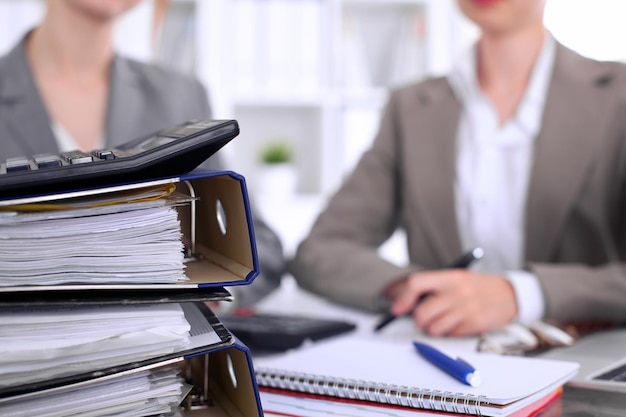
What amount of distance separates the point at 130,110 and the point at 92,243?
0.87 meters

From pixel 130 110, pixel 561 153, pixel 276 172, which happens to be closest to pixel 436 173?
pixel 561 153

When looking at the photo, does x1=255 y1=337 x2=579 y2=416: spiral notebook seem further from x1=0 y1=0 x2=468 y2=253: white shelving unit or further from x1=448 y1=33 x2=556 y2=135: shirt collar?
x1=0 y1=0 x2=468 y2=253: white shelving unit

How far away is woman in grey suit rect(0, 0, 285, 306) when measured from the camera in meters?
1.13

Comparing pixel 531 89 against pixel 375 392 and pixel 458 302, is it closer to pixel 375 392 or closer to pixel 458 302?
pixel 458 302

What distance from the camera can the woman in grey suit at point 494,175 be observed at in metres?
1.15

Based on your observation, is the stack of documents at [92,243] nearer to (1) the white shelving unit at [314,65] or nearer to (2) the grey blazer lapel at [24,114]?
(2) the grey blazer lapel at [24,114]

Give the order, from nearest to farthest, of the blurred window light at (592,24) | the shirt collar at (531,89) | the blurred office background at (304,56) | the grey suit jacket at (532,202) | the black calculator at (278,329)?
the black calculator at (278,329) < the grey suit jacket at (532,202) < the shirt collar at (531,89) < the blurred office background at (304,56) < the blurred window light at (592,24)

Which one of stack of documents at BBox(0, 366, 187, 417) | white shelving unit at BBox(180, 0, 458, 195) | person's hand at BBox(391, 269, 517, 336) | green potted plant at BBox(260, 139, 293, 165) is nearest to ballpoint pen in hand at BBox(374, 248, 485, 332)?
person's hand at BBox(391, 269, 517, 336)

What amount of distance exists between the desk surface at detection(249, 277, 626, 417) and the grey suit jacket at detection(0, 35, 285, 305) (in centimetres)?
→ 6

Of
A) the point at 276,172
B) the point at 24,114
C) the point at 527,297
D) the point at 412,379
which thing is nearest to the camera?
the point at 412,379

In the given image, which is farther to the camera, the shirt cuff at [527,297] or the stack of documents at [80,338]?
the shirt cuff at [527,297]

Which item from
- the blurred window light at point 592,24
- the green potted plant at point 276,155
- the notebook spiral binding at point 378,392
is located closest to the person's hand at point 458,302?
the notebook spiral binding at point 378,392

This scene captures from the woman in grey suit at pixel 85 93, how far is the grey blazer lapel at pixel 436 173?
0.33 metres

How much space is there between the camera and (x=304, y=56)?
252 centimetres
